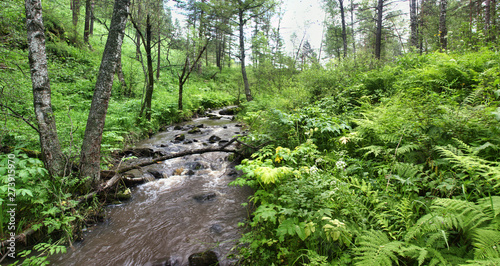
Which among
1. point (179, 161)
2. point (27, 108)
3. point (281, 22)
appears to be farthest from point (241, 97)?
point (281, 22)

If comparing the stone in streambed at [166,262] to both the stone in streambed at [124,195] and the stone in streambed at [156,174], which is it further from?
the stone in streambed at [156,174]

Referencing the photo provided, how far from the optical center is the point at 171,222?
13.4 feet

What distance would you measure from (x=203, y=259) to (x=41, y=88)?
4.00 meters

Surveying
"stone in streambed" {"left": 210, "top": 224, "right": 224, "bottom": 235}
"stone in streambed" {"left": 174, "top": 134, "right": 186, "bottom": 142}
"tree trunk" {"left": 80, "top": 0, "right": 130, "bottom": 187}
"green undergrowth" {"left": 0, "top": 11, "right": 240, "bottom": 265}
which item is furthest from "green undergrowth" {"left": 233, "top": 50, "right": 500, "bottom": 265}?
"stone in streambed" {"left": 174, "top": 134, "right": 186, "bottom": 142}

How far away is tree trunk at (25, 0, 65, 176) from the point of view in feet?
11.1

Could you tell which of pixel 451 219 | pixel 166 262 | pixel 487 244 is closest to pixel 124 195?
pixel 166 262

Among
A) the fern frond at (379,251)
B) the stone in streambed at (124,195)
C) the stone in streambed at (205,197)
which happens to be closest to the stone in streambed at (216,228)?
the stone in streambed at (205,197)

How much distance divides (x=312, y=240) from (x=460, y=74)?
201 inches

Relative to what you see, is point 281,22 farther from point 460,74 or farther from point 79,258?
point 79,258

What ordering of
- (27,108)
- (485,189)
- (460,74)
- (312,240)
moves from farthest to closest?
(27,108)
(460,74)
(312,240)
(485,189)

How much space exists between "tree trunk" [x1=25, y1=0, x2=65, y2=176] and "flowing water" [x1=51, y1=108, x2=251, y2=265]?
145 cm

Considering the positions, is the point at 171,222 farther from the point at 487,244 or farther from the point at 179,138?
the point at 179,138

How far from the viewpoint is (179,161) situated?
697cm

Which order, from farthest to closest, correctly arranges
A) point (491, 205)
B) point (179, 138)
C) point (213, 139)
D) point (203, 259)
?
point (179, 138) → point (213, 139) → point (203, 259) → point (491, 205)
